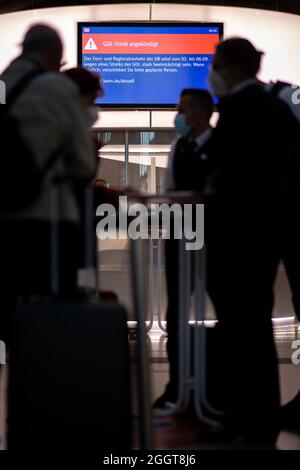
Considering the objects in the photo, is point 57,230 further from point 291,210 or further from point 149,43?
point 149,43

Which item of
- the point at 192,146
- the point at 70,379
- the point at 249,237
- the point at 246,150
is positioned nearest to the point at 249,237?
the point at 249,237

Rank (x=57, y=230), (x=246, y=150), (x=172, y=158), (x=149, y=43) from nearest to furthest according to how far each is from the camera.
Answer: (x=57, y=230) → (x=246, y=150) → (x=172, y=158) → (x=149, y=43)

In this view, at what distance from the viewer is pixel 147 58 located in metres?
9.40

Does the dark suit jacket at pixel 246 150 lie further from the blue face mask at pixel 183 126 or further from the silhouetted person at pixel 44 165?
the blue face mask at pixel 183 126

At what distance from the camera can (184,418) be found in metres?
3.81

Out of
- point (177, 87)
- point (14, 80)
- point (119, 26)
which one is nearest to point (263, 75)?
point (177, 87)

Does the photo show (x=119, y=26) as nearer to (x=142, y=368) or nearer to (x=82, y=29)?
(x=82, y=29)

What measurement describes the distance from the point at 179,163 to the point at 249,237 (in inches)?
40.4

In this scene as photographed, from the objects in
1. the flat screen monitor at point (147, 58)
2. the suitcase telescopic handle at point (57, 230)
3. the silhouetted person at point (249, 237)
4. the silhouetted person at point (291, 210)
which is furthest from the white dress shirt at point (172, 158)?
the flat screen monitor at point (147, 58)

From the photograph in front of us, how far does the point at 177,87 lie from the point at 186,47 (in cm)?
42

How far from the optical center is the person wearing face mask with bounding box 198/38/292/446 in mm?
3111

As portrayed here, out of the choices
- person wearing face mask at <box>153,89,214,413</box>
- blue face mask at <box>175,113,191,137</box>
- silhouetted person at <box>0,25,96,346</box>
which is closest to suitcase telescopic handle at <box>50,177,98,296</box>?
silhouetted person at <box>0,25,96,346</box>

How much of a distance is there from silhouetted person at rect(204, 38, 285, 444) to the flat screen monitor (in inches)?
240

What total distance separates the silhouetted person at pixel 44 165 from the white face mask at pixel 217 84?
809 millimetres
